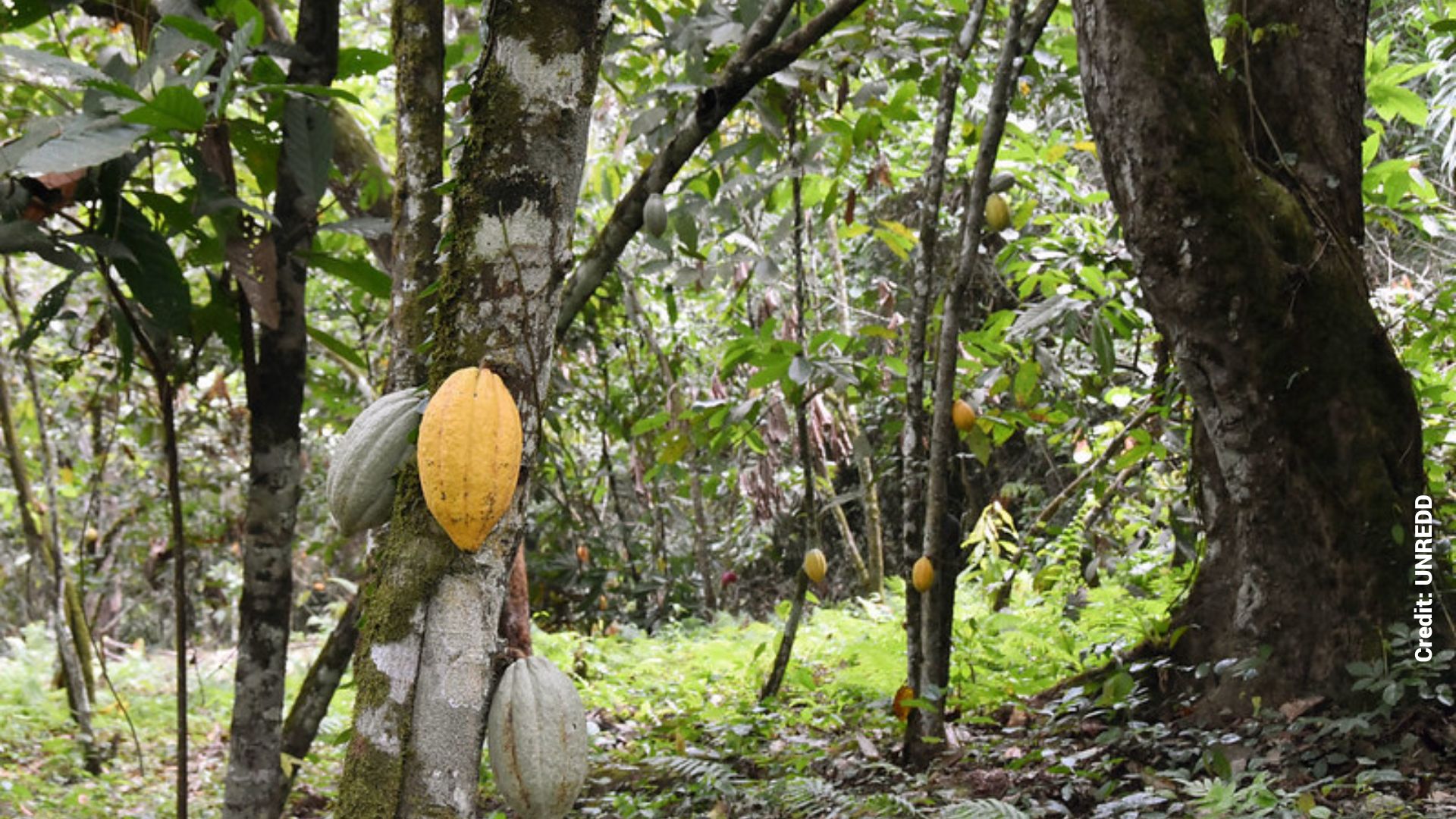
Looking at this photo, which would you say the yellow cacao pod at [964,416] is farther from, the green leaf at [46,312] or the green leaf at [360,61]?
the green leaf at [46,312]

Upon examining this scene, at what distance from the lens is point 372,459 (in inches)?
43.7

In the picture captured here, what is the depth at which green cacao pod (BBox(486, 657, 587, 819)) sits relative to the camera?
3.34ft

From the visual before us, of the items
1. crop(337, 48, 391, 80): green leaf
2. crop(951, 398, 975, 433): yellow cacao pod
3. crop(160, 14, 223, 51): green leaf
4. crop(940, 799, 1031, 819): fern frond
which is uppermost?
crop(337, 48, 391, 80): green leaf

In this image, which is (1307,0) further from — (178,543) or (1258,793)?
(178,543)

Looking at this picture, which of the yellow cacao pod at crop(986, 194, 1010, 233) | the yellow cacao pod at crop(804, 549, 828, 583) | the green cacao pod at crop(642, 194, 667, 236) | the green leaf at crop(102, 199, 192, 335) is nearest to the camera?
the green leaf at crop(102, 199, 192, 335)

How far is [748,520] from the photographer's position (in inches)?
275

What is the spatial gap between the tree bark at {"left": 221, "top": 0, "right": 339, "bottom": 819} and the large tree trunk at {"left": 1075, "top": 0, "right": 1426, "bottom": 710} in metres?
1.73

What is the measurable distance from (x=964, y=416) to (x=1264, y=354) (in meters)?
0.72

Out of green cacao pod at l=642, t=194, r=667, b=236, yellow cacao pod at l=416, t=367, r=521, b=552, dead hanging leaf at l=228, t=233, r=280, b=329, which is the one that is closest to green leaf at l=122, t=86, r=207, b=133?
dead hanging leaf at l=228, t=233, r=280, b=329

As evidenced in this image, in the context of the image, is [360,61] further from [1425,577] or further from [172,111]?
[1425,577]

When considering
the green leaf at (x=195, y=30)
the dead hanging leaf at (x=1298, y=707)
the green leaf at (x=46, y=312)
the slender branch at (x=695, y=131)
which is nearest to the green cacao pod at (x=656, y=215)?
the slender branch at (x=695, y=131)

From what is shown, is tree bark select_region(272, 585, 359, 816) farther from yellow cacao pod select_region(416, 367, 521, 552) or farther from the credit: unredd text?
the credit: unredd text

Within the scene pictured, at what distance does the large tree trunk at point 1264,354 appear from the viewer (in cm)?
228

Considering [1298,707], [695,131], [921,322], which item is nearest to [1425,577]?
[1298,707]
